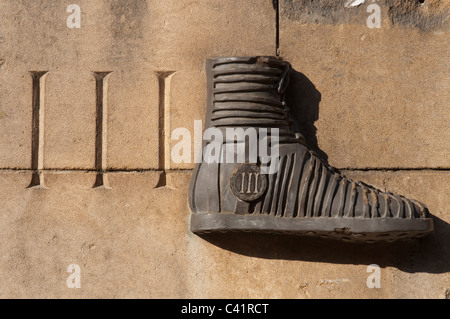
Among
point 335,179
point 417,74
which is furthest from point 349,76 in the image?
point 335,179

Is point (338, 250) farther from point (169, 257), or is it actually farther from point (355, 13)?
point (355, 13)

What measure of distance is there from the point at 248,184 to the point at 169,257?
58cm

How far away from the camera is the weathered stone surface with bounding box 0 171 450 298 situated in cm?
327

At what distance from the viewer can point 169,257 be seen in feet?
10.8

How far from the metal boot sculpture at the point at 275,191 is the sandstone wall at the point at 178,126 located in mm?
194

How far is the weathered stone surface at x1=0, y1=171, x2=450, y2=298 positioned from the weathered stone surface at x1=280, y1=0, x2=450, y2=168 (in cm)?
36

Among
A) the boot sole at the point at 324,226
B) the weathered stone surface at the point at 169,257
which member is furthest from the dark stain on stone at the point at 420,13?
the boot sole at the point at 324,226

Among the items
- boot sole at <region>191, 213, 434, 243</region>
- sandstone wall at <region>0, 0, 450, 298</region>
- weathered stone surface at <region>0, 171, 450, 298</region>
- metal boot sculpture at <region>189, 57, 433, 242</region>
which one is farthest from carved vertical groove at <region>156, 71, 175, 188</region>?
boot sole at <region>191, 213, 434, 243</region>

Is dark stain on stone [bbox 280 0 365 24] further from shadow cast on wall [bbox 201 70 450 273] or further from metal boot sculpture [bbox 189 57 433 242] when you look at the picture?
shadow cast on wall [bbox 201 70 450 273]

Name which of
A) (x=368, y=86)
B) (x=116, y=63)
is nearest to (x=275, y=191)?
(x=368, y=86)

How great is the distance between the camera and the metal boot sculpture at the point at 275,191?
10.1 ft

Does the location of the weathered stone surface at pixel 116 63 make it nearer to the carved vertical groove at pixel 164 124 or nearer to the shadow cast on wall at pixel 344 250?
the carved vertical groove at pixel 164 124

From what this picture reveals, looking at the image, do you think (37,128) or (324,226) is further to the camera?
(37,128)

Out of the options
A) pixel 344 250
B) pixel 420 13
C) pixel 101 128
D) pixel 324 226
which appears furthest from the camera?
pixel 420 13
